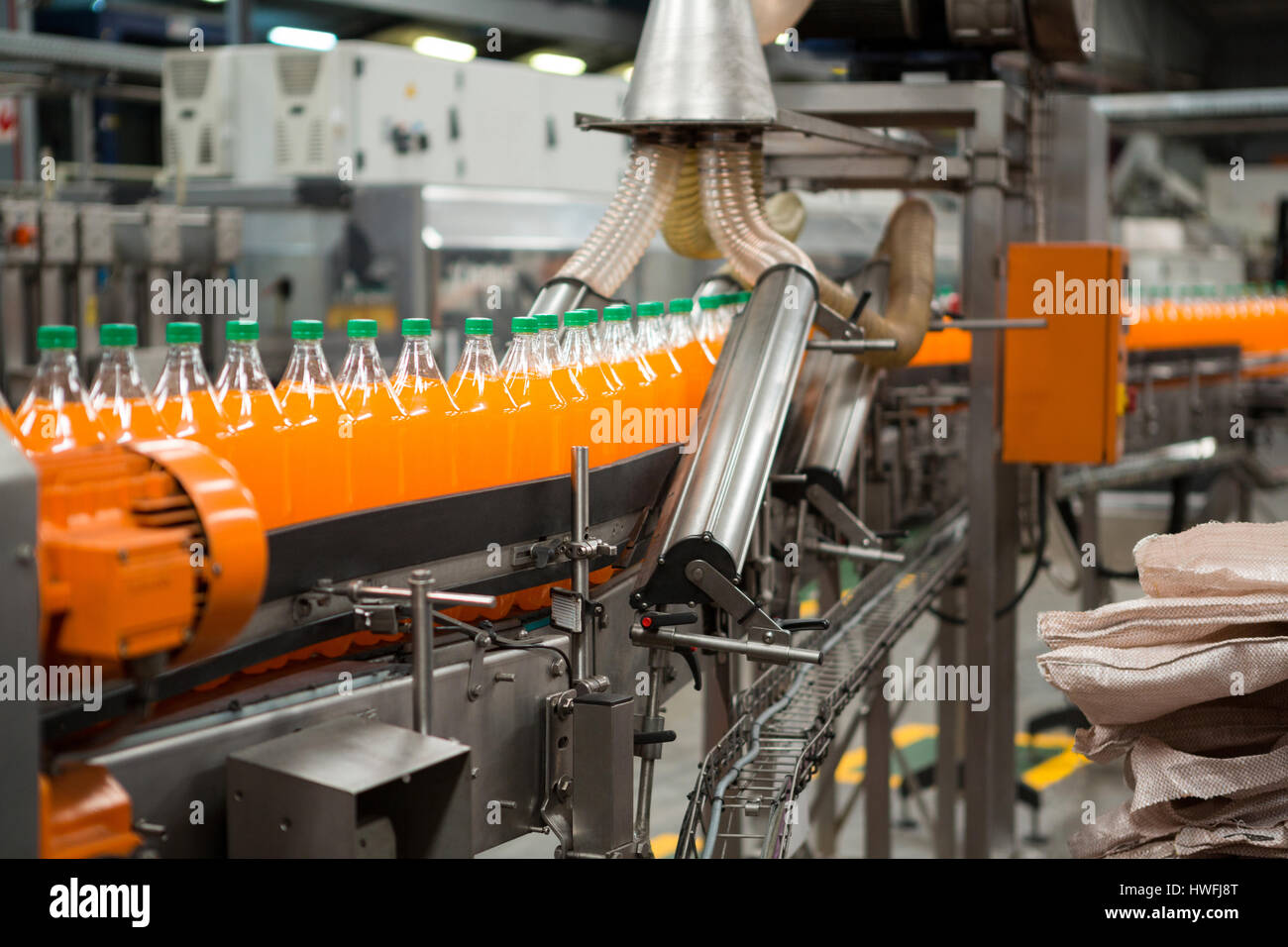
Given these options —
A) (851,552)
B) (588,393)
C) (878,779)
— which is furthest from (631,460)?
(878,779)

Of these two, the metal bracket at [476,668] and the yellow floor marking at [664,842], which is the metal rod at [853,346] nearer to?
the metal bracket at [476,668]

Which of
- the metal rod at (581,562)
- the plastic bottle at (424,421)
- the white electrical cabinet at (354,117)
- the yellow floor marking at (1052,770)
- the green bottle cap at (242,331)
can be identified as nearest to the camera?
the green bottle cap at (242,331)

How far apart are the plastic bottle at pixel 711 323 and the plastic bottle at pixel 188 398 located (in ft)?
3.93

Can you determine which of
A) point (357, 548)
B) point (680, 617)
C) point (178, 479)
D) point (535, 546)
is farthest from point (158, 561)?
point (680, 617)

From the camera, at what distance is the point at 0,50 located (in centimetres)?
569

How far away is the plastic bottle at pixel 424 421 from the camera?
163cm

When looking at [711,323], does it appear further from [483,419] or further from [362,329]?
[362,329]

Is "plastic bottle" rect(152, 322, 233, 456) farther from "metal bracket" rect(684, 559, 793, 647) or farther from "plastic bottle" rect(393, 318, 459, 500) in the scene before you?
"metal bracket" rect(684, 559, 793, 647)

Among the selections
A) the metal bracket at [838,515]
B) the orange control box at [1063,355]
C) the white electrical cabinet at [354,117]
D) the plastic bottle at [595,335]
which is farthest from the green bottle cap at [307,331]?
the white electrical cabinet at [354,117]

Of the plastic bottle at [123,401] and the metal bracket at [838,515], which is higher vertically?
the plastic bottle at [123,401]

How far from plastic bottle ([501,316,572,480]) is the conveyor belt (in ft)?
1.76

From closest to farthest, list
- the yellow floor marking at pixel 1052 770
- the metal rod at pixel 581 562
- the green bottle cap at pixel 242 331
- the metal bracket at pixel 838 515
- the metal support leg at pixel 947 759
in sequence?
the green bottle cap at pixel 242 331 < the metal rod at pixel 581 562 < the metal bracket at pixel 838 515 < the metal support leg at pixel 947 759 < the yellow floor marking at pixel 1052 770

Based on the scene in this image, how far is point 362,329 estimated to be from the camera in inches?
65.0

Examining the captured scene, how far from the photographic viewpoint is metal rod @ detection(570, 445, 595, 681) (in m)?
1.74
